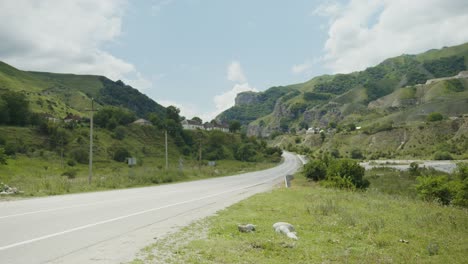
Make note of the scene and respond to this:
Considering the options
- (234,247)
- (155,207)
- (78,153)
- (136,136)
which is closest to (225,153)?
(136,136)

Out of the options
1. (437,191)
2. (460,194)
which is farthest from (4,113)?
(460,194)

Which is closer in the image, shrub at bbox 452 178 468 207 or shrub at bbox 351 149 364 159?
shrub at bbox 452 178 468 207

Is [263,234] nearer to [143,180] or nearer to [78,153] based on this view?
[143,180]

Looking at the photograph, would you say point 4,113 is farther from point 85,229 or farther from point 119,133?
point 85,229

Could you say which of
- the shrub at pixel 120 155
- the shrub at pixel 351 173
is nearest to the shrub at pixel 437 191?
the shrub at pixel 351 173

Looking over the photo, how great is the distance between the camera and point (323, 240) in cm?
959

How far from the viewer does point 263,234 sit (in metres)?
10.2

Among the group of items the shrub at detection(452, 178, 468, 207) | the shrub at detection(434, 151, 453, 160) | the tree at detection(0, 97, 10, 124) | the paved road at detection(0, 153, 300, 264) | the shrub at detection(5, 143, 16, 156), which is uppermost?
the tree at detection(0, 97, 10, 124)

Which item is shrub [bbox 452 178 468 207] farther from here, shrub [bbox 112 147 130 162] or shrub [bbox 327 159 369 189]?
shrub [bbox 112 147 130 162]

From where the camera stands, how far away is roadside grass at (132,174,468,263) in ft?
25.7

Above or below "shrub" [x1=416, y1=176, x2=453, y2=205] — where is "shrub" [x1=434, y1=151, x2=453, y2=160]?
above

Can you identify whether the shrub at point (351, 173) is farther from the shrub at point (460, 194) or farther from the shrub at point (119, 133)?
the shrub at point (119, 133)

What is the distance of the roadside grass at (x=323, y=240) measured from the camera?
25.7 ft

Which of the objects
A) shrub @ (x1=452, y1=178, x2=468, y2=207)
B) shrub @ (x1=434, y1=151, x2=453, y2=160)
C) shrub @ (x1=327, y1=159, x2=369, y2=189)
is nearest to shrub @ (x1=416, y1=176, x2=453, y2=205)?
shrub @ (x1=452, y1=178, x2=468, y2=207)
